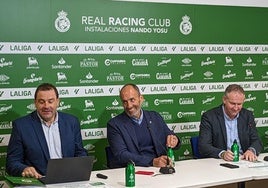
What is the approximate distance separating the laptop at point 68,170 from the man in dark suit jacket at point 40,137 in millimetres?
680


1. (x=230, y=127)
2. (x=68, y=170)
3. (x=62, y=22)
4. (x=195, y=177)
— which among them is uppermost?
(x=62, y=22)

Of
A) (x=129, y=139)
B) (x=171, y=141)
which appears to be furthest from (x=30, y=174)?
(x=171, y=141)

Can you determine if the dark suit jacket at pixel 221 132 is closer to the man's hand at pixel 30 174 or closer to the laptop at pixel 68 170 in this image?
the laptop at pixel 68 170

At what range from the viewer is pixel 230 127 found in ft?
14.7

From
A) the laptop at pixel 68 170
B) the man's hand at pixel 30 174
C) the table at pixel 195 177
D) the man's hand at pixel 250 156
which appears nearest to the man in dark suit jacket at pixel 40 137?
the man's hand at pixel 30 174

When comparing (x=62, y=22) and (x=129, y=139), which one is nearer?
(x=129, y=139)

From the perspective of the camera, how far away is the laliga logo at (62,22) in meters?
4.57

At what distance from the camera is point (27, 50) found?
445 cm

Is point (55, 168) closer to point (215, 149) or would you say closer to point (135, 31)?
point (215, 149)

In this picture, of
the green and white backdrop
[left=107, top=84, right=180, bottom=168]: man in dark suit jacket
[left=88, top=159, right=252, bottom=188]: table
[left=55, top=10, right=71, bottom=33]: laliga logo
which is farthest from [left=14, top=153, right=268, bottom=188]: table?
[left=55, top=10, right=71, bottom=33]: laliga logo

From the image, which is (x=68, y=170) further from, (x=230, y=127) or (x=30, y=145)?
(x=230, y=127)

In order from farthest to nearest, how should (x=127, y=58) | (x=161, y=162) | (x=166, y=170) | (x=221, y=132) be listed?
(x=127, y=58)
(x=221, y=132)
(x=161, y=162)
(x=166, y=170)

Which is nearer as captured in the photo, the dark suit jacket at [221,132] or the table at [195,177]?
the table at [195,177]

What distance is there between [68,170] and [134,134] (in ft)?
4.08
